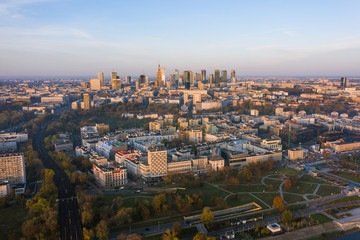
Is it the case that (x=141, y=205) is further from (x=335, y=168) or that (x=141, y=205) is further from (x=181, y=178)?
(x=335, y=168)

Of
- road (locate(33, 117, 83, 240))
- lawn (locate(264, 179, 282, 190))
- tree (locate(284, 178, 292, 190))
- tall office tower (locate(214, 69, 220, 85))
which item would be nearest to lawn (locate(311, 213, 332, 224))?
tree (locate(284, 178, 292, 190))

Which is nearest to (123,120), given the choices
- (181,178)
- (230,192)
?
(181,178)

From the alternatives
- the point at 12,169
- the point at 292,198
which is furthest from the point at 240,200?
the point at 12,169

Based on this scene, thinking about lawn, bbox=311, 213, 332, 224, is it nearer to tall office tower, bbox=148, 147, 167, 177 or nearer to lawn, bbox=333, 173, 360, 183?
lawn, bbox=333, 173, 360, 183

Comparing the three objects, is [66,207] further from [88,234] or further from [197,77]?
[197,77]

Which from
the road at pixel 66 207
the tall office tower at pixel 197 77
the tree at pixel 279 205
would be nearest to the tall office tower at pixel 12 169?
the road at pixel 66 207

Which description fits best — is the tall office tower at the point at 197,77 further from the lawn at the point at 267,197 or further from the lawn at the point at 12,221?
the lawn at the point at 12,221
